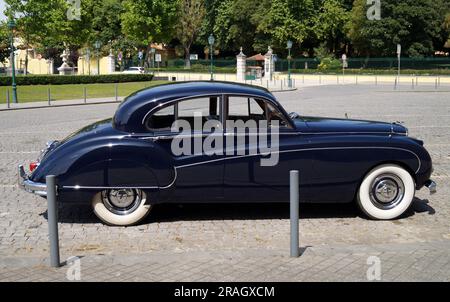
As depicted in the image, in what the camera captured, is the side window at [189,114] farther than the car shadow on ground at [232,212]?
No

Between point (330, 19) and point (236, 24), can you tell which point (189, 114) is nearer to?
point (330, 19)

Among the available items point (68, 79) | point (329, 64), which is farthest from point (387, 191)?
point (329, 64)

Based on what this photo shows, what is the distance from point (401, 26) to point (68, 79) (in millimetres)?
39059

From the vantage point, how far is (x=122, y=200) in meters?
6.57

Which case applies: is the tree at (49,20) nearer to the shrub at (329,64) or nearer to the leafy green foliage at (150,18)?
the leafy green foliage at (150,18)

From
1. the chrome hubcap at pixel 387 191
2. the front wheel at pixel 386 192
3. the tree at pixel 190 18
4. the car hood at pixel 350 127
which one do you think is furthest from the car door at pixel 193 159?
the tree at pixel 190 18

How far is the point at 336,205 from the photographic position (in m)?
7.55

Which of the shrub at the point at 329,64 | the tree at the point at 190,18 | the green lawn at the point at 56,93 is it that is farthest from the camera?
the tree at the point at 190,18

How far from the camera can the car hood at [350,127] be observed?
6715 millimetres

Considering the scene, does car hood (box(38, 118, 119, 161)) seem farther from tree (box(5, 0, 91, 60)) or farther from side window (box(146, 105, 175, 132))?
tree (box(5, 0, 91, 60))

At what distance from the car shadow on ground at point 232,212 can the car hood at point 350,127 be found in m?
1.07

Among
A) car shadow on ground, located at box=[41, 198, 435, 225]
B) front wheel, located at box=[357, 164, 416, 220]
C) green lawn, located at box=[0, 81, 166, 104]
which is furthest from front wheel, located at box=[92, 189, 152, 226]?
green lawn, located at box=[0, 81, 166, 104]

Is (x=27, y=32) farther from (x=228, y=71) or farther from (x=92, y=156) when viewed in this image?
(x=92, y=156)

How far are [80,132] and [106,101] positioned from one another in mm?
22875
